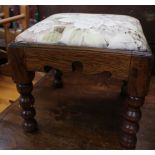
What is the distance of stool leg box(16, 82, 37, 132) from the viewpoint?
32.8 inches

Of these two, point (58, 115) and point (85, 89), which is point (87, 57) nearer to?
point (58, 115)

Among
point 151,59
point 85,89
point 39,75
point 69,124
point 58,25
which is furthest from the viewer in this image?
point 39,75

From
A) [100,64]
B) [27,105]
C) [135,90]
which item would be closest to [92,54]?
[100,64]

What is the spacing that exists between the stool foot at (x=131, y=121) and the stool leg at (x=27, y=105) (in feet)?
1.13

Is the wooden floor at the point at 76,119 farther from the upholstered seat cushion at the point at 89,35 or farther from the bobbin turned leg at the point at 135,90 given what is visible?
the upholstered seat cushion at the point at 89,35

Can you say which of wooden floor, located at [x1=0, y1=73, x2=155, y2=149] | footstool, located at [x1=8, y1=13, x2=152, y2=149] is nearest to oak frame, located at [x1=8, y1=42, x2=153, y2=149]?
footstool, located at [x1=8, y1=13, x2=152, y2=149]

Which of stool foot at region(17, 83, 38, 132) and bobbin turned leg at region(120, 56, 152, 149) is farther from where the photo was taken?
stool foot at region(17, 83, 38, 132)

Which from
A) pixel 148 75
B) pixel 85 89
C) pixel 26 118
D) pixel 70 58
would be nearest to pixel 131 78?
pixel 148 75

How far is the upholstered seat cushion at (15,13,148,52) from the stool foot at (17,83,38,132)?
170 millimetres

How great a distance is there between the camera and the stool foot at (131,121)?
734mm

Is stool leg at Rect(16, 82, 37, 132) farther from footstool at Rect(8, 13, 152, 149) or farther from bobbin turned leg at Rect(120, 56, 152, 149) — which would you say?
bobbin turned leg at Rect(120, 56, 152, 149)

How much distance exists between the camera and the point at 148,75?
0.70m

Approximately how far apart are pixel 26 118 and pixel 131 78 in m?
0.43

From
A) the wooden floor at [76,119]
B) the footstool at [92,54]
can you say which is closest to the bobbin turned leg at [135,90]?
the footstool at [92,54]
